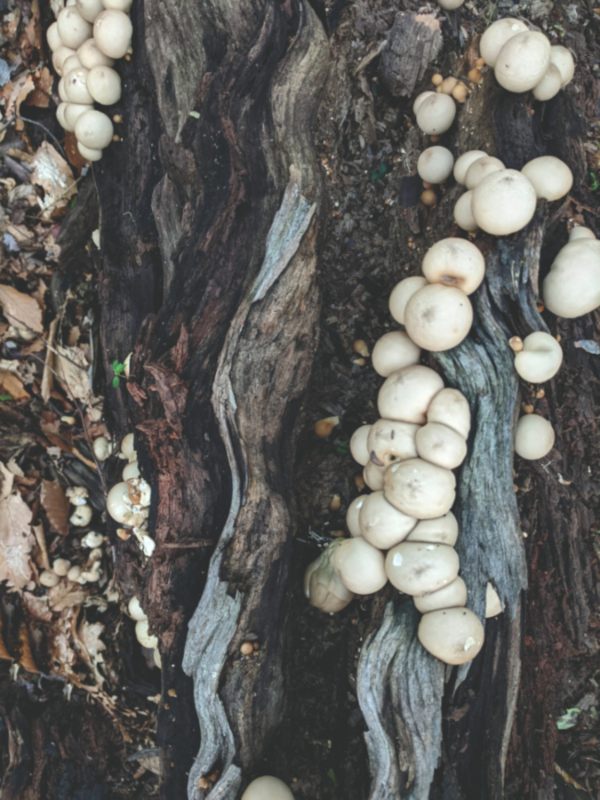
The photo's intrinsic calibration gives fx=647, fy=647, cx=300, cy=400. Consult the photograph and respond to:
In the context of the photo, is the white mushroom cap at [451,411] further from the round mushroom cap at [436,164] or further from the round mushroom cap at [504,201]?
the round mushroom cap at [436,164]

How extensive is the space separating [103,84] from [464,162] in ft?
6.98

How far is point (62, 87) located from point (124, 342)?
1.66m

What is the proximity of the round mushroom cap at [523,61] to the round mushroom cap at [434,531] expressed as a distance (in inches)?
89.1

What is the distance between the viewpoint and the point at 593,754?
3766 millimetres

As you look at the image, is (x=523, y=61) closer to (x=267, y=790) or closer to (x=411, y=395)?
(x=411, y=395)

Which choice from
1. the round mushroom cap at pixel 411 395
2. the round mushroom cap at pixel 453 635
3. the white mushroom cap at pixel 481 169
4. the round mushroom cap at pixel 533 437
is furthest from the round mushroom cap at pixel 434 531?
the white mushroom cap at pixel 481 169

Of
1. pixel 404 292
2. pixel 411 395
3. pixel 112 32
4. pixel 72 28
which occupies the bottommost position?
pixel 411 395

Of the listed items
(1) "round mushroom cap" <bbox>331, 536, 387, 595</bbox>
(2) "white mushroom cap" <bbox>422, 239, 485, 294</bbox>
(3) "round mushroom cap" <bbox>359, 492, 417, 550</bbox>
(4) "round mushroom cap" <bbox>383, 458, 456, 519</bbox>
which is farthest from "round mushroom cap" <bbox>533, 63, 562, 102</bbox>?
(1) "round mushroom cap" <bbox>331, 536, 387, 595</bbox>

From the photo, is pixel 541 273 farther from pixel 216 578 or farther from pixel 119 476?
pixel 119 476

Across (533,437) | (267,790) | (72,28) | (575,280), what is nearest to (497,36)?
(575,280)

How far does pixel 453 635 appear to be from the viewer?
9.18 ft

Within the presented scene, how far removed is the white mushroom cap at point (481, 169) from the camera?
3.18m

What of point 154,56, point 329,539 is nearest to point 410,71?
point 154,56

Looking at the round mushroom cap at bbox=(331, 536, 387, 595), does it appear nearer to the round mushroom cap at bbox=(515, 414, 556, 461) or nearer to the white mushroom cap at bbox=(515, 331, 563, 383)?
the round mushroom cap at bbox=(515, 414, 556, 461)
